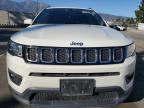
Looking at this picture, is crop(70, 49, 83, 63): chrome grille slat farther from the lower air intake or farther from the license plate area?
the lower air intake

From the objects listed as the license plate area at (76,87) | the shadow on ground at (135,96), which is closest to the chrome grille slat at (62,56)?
the license plate area at (76,87)

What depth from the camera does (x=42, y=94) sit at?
4223mm

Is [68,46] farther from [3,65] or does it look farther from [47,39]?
[3,65]

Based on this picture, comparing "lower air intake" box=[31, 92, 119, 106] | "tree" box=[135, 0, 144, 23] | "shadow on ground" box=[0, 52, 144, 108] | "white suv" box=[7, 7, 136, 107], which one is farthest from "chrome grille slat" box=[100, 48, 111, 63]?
"tree" box=[135, 0, 144, 23]

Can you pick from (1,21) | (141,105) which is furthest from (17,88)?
(1,21)

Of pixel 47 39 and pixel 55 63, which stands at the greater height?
pixel 47 39

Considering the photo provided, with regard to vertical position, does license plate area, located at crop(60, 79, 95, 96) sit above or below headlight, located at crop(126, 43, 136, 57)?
below

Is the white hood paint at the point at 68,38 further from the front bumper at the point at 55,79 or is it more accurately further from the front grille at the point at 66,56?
the front bumper at the point at 55,79

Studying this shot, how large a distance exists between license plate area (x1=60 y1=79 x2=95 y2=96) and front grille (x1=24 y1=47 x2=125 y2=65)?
0.23m

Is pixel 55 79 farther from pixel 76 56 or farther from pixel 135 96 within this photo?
pixel 135 96

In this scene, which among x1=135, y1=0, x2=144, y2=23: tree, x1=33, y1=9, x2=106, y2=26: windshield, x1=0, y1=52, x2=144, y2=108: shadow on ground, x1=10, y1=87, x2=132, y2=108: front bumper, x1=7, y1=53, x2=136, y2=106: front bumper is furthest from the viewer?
x1=135, y1=0, x2=144, y2=23: tree

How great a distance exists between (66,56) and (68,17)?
218 centimetres

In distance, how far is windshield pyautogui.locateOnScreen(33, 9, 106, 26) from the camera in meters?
6.03

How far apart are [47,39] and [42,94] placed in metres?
0.71
